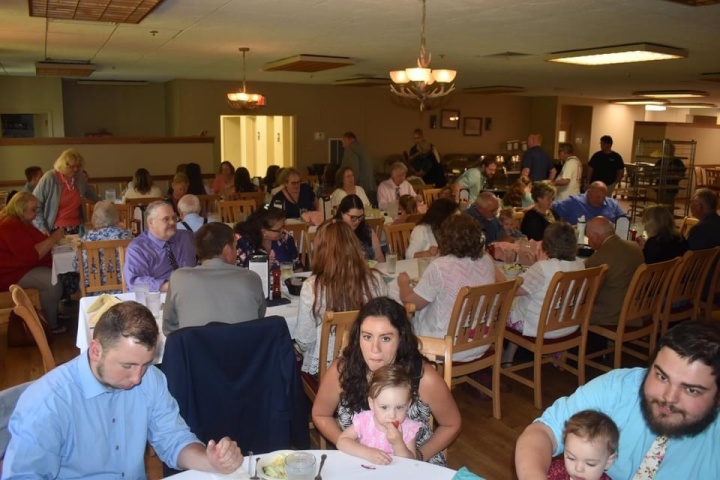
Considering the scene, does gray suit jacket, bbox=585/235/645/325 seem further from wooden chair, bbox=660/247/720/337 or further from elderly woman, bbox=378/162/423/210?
elderly woman, bbox=378/162/423/210

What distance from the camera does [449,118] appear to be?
640 inches

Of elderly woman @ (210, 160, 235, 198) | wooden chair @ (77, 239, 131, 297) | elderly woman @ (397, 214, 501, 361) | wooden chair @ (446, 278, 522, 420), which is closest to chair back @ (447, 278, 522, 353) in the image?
wooden chair @ (446, 278, 522, 420)

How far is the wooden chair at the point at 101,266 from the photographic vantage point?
4.51 m

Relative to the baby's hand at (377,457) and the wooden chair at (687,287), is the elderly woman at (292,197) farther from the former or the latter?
the baby's hand at (377,457)

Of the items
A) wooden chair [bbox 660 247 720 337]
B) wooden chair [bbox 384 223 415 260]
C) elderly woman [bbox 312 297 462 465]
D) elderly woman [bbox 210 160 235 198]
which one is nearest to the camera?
elderly woman [bbox 312 297 462 465]

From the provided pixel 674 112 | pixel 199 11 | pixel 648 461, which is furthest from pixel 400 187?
pixel 674 112

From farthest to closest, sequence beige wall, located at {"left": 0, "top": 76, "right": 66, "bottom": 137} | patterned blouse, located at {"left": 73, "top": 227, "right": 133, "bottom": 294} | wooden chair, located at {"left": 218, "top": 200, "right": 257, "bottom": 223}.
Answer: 1. beige wall, located at {"left": 0, "top": 76, "right": 66, "bottom": 137}
2. wooden chair, located at {"left": 218, "top": 200, "right": 257, "bottom": 223}
3. patterned blouse, located at {"left": 73, "top": 227, "right": 133, "bottom": 294}

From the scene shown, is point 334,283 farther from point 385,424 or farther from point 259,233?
point 259,233

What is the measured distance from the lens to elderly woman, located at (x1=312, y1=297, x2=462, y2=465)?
7.47ft

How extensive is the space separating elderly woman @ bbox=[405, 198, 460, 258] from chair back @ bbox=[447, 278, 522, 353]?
1218mm

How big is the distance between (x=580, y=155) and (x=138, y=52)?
13.6 meters

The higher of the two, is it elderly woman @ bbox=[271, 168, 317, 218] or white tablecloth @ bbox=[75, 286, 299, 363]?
elderly woman @ bbox=[271, 168, 317, 218]

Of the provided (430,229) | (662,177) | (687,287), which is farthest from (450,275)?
(662,177)

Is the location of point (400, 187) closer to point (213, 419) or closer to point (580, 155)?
point (213, 419)
